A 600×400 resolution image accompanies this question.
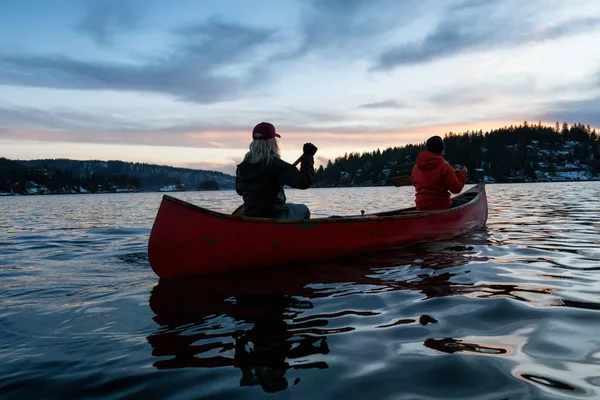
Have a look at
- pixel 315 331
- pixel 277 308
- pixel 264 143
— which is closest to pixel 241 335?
pixel 315 331

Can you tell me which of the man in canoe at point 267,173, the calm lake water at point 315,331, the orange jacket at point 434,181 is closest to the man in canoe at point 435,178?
the orange jacket at point 434,181

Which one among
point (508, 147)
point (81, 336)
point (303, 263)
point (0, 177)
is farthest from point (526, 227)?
point (508, 147)

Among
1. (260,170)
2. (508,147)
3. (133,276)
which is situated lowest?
(133,276)

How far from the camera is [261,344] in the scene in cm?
333

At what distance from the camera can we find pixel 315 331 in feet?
11.9

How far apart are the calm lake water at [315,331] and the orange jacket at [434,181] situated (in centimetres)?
255

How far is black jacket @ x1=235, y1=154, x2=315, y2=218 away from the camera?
6.25 metres

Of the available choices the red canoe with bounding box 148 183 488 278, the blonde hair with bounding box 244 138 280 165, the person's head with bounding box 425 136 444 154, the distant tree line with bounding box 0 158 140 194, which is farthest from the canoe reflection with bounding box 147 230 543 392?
the distant tree line with bounding box 0 158 140 194

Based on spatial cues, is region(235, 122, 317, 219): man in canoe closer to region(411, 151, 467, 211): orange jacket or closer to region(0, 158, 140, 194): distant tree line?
region(411, 151, 467, 211): orange jacket

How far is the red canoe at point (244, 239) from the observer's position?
18.9 ft

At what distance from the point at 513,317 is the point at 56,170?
198 meters

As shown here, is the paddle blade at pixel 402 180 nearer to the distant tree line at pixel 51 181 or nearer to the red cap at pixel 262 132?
the red cap at pixel 262 132

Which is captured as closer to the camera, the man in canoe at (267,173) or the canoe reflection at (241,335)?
the canoe reflection at (241,335)

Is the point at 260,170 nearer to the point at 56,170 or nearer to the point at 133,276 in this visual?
the point at 133,276
